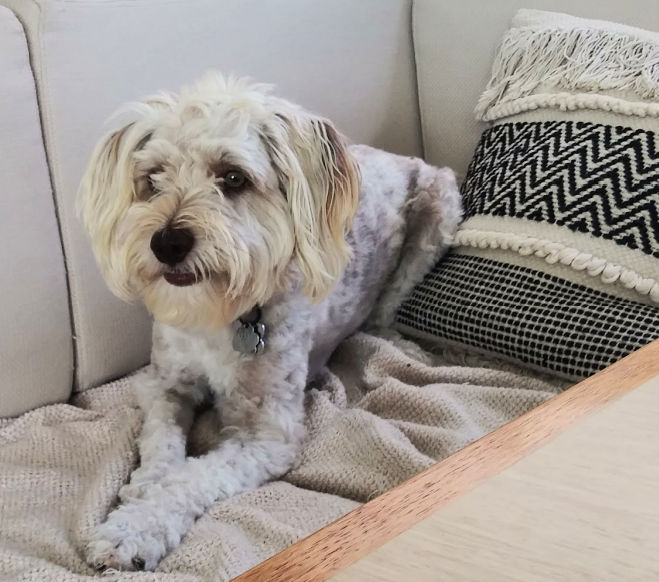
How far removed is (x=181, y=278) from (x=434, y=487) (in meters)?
0.71

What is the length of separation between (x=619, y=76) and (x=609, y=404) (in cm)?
116

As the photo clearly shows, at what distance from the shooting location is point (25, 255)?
1550 mm

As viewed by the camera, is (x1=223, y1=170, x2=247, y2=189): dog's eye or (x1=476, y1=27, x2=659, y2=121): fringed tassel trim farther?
(x1=476, y1=27, x2=659, y2=121): fringed tassel trim

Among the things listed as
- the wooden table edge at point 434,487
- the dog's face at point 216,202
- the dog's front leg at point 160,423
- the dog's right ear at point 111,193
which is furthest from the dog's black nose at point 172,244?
the wooden table edge at point 434,487

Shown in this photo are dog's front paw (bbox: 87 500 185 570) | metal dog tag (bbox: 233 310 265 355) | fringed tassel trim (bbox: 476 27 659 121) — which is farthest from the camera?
fringed tassel trim (bbox: 476 27 659 121)

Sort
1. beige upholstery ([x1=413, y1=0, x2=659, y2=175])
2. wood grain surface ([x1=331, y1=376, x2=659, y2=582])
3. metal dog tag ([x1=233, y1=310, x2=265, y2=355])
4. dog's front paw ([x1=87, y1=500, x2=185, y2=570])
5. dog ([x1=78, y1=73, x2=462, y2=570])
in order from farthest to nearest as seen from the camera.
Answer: beige upholstery ([x1=413, y1=0, x2=659, y2=175]) → metal dog tag ([x1=233, y1=310, x2=265, y2=355]) → dog ([x1=78, y1=73, x2=462, y2=570]) → dog's front paw ([x1=87, y1=500, x2=185, y2=570]) → wood grain surface ([x1=331, y1=376, x2=659, y2=582])

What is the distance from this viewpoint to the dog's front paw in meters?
1.19

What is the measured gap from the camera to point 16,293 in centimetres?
155

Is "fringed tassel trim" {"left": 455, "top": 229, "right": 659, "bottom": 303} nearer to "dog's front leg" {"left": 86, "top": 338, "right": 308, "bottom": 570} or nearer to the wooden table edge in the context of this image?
"dog's front leg" {"left": 86, "top": 338, "right": 308, "bottom": 570}

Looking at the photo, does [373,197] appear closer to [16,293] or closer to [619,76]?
[619,76]

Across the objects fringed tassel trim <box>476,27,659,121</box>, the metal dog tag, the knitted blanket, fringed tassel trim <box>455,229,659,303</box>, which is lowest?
the knitted blanket

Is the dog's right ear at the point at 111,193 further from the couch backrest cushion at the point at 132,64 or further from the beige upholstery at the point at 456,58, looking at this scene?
the beige upholstery at the point at 456,58

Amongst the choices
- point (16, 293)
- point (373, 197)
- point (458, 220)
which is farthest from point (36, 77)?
point (458, 220)

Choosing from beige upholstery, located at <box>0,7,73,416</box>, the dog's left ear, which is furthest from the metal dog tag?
beige upholstery, located at <box>0,7,73,416</box>
